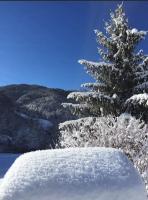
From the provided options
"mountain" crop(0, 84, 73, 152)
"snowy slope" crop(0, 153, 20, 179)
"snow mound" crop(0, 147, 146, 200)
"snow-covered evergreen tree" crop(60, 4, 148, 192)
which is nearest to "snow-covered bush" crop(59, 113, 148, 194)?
"snow-covered evergreen tree" crop(60, 4, 148, 192)

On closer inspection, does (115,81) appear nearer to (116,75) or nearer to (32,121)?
(116,75)

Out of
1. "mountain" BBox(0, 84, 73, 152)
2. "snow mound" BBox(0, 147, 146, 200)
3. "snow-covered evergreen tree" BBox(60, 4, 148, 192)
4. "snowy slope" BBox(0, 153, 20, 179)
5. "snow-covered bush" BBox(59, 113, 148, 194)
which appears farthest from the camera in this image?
"mountain" BBox(0, 84, 73, 152)

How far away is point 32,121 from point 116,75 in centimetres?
4277

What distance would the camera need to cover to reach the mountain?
181ft

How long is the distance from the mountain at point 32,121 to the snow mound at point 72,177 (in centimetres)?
4090

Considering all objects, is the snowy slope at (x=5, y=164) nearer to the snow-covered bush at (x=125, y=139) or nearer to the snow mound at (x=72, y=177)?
the snow-covered bush at (x=125, y=139)

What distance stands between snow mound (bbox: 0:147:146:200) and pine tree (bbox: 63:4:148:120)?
11977mm

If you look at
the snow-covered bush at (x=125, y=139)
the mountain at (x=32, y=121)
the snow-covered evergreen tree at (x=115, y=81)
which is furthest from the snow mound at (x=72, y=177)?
the mountain at (x=32, y=121)

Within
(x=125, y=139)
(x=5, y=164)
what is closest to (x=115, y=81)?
(x=125, y=139)

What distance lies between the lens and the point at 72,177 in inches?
250

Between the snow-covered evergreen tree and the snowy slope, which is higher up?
the snow-covered evergreen tree

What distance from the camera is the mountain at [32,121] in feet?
181

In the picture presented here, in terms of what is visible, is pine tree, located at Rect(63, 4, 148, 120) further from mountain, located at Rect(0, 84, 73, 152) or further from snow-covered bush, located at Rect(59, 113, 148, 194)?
mountain, located at Rect(0, 84, 73, 152)

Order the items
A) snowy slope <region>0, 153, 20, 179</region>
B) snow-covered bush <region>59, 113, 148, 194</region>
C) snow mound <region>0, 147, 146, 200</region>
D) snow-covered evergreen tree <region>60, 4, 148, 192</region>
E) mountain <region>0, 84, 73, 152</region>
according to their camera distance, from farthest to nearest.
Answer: mountain <region>0, 84, 73, 152</region>, snowy slope <region>0, 153, 20, 179</region>, snow-covered evergreen tree <region>60, 4, 148, 192</region>, snow-covered bush <region>59, 113, 148, 194</region>, snow mound <region>0, 147, 146, 200</region>
